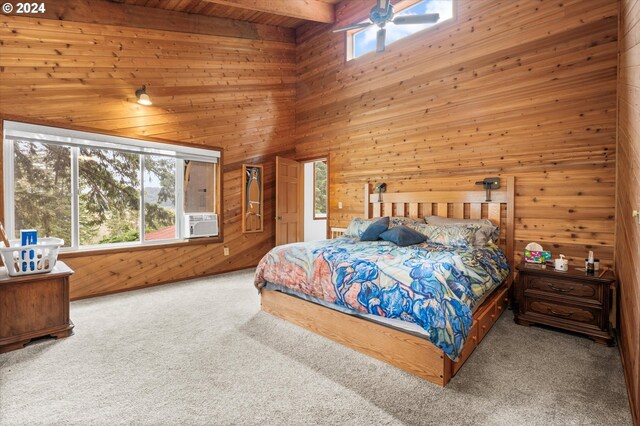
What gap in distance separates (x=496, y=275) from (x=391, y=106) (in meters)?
2.97

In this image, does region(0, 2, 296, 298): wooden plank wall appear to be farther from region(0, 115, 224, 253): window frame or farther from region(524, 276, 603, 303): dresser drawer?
region(524, 276, 603, 303): dresser drawer

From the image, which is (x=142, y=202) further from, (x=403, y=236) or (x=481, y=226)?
(x=481, y=226)

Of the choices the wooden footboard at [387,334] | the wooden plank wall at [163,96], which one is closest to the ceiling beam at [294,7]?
the wooden plank wall at [163,96]

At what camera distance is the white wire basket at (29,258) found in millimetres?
2566

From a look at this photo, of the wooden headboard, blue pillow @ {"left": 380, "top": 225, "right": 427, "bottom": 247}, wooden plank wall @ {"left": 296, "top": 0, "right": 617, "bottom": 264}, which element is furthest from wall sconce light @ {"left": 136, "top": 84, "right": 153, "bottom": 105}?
blue pillow @ {"left": 380, "top": 225, "right": 427, "bottom": 247}

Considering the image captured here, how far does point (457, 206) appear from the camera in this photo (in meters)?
→ 4.11

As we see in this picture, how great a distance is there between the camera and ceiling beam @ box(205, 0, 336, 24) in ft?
14.4

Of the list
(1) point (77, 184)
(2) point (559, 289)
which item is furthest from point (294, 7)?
(2) point (559, 289)

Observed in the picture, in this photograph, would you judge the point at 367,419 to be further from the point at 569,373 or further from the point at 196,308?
the point at 196,308

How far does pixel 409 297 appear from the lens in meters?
2.11

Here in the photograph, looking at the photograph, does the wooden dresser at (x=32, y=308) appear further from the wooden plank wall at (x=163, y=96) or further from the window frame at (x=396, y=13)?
the window frame at (x=396, y=13)

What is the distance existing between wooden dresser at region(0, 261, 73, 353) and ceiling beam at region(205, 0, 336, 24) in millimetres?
3807

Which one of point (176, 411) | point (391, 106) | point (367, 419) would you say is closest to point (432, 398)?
point (367, 419)

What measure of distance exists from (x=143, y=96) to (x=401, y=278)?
403 centimetres
